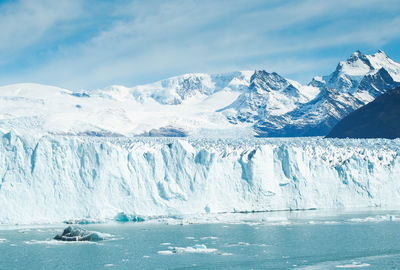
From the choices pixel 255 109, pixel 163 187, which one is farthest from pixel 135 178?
pixel 255 109

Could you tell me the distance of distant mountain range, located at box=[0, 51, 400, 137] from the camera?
136 meters

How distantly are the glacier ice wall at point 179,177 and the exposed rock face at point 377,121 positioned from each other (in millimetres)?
46774

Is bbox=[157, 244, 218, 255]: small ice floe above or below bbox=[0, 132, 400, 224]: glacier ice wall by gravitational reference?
below

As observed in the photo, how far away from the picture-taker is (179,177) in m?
34.2

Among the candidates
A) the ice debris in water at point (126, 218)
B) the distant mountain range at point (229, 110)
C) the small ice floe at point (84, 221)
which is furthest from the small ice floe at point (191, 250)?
the distant mountain range at point (229, 110)

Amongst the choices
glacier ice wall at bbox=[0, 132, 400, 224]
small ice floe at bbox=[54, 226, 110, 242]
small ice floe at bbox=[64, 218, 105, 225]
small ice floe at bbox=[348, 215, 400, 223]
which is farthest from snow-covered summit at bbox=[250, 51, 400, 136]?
small ice floe at bbox=[54, 226, 110, 242]

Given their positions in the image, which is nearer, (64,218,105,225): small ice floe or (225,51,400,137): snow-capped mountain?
(64,218,105,225): small ice floe

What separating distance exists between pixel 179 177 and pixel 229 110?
142889 mm

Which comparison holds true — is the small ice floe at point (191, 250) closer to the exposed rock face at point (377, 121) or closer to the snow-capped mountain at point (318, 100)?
the exposed rock face at point (377, 121)

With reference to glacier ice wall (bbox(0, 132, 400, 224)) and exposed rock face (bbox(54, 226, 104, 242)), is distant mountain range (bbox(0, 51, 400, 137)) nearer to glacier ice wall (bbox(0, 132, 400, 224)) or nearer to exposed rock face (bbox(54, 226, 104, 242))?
glacier ice wall (bbox(0, 132, 400, 224))

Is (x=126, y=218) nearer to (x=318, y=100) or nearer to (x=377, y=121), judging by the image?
(x=377, y=121)

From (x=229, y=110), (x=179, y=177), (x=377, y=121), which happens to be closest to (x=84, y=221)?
(x=179, y=177)

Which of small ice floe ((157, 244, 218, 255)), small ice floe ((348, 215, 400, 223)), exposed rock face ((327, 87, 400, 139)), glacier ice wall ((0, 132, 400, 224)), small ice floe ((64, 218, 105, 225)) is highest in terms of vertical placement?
exposed rock face ((327, 87, 400, 139))

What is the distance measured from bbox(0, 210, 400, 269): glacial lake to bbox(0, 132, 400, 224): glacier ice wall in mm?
1539
